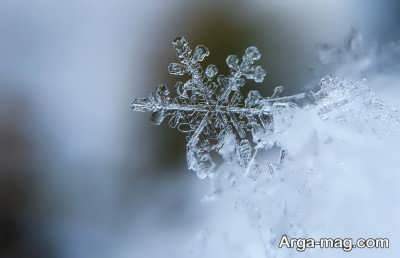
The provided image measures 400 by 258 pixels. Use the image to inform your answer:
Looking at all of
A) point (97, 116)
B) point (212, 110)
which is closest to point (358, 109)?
point (212, 110)

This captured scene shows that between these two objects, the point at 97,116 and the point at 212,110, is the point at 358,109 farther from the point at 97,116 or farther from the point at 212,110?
the point at 97,116

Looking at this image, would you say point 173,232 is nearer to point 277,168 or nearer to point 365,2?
point 277,168

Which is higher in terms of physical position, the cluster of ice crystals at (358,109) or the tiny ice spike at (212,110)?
the cluster of ice crystals at (358,109)

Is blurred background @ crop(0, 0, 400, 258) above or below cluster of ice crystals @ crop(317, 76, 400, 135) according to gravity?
below

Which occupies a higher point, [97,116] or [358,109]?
[358,109]
